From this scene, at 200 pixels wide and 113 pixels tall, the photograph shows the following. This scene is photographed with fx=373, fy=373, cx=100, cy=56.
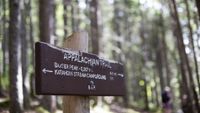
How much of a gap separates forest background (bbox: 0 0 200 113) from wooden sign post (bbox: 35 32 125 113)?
29.3ft

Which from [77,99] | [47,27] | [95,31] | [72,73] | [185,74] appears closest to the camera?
[72,73]

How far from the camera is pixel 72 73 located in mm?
5875

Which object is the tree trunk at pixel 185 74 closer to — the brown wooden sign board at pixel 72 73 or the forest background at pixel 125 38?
the forest background at pixel 125 38

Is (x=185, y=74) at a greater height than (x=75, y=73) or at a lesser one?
greater

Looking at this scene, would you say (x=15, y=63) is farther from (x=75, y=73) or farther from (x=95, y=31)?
(x=95, y=31)

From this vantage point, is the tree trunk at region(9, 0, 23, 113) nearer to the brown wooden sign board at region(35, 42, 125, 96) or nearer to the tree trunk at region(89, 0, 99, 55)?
the brown wooden sign board at region(35, 42, 125, 96)

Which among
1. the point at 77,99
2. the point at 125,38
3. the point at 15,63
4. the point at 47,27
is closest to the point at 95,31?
the point at 47,27

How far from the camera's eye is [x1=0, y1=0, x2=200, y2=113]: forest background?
18766mm

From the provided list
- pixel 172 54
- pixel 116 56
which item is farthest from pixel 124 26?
pixel 172 54

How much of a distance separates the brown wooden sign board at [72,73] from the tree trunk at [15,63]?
5003 millimetres

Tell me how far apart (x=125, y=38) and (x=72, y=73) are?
122ft

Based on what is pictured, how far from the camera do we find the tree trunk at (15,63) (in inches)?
448

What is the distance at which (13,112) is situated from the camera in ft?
37.0

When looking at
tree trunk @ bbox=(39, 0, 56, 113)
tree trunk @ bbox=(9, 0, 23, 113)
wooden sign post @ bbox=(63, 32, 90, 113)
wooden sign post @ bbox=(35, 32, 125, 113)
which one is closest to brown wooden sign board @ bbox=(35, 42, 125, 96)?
Answer: wooden sign post @ bbox=(35, 32, 125, 113)
